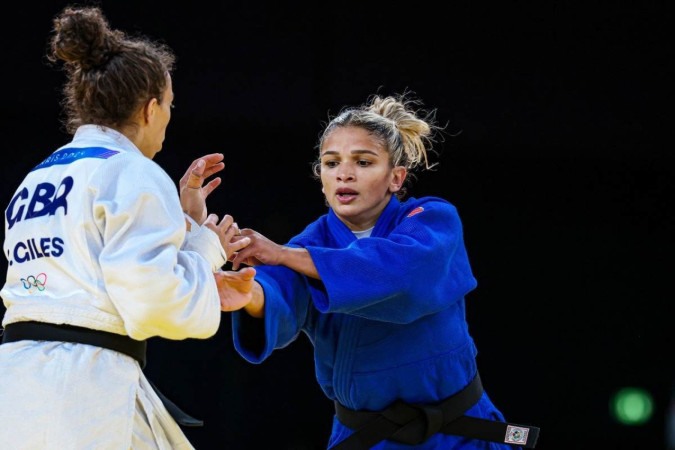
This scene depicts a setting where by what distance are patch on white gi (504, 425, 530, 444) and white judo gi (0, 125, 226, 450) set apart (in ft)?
3.21

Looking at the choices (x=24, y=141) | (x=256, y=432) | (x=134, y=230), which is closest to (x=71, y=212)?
(x=134, y=230)

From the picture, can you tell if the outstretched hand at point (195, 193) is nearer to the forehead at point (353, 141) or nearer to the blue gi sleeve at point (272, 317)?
the blue gi sleeve at point (272, 317)

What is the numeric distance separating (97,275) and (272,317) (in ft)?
2.07

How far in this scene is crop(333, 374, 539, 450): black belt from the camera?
2490mm

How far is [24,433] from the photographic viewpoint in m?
1.87

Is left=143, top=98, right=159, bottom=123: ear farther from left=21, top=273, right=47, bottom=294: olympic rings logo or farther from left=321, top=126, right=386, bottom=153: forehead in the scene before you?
left=321, top=126, right=386, bottom=153: forehead

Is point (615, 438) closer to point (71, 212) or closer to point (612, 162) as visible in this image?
point (612, 162)

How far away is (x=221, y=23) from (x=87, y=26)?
78.1 inches

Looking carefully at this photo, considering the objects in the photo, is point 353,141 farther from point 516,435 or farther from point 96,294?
point 96,294

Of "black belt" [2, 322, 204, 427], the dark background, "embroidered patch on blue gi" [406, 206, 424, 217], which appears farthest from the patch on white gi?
the dark background

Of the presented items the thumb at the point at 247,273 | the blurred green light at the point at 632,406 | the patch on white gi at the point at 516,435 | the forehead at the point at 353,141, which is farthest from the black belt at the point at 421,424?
the blurred green light at the point at 632,406

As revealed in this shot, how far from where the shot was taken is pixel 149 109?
2115 millimetres

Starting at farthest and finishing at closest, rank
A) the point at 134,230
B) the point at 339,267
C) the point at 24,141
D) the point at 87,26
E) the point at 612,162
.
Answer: the point at 612,162
the point at 24,141
the point at 339,267
the point at 87,26
the point at 134,230

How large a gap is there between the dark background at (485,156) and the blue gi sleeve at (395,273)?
1630mm
